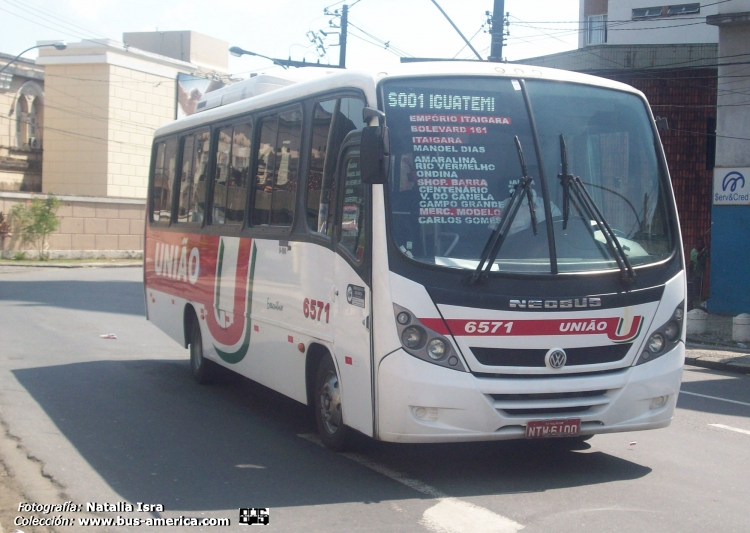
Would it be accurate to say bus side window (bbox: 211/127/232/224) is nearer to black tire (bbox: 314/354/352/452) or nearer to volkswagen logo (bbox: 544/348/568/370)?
black tire (bbox: 314/354/352/452)

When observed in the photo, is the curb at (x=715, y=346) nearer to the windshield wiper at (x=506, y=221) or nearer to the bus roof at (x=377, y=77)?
the bus roof at (x=377, y=77)

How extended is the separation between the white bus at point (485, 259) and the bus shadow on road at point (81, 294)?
13.3 meters

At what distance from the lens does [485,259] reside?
247 inches

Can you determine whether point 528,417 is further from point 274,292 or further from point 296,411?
point 296,411

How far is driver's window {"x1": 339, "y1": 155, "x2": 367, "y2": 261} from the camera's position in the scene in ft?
21.7

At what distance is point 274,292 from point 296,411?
5.20ft

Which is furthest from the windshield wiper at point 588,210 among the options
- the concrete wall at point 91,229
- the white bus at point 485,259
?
the concrete wall at point 91,229

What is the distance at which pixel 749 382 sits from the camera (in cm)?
1311

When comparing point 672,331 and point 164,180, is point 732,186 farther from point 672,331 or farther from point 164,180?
point 672,331

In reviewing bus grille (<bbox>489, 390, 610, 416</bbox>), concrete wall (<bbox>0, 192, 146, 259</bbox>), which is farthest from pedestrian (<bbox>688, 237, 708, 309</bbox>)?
concrete wall (<bbox>0, 192, 146, 259</bbox>)

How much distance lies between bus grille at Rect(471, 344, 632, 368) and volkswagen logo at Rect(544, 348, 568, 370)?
3 centimetres

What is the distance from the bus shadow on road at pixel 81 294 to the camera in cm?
2047

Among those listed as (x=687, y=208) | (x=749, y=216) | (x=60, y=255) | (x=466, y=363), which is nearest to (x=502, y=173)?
(x=466, y=363)

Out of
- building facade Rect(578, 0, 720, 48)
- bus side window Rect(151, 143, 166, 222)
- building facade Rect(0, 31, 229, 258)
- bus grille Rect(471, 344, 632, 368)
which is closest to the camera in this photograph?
bus grille Rect(471, 344, 632, 368)
